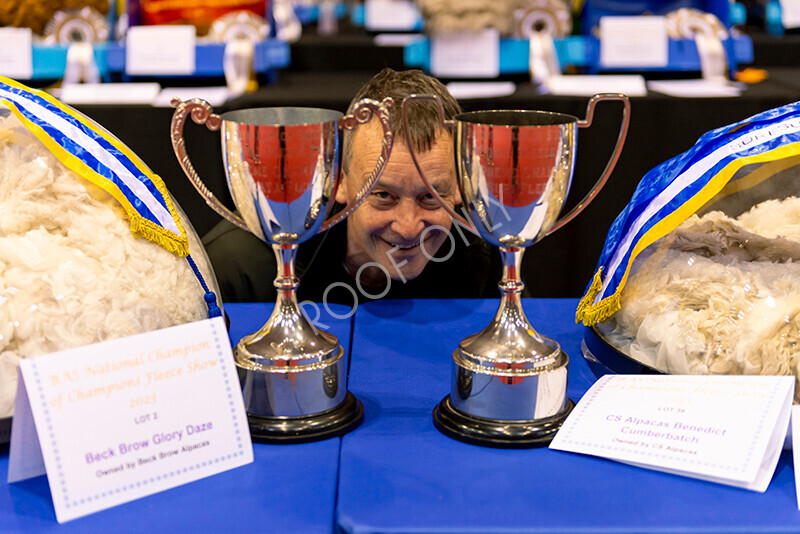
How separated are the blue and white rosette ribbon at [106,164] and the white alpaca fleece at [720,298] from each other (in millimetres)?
490

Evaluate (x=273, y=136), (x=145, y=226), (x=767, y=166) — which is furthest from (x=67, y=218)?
(x=767, y=166)

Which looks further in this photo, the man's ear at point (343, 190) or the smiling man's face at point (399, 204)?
the man's ear at point (343, 190)

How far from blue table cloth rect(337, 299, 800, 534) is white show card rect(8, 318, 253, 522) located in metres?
0.13

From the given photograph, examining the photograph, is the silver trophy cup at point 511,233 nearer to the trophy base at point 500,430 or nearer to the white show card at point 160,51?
the trophy base at point 500,430

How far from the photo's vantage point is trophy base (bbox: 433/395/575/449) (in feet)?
2.58

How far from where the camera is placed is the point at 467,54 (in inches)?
91.2

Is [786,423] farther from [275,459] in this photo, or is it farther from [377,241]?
[377,241]

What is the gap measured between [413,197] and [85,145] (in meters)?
0.57

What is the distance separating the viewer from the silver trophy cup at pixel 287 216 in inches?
29.5

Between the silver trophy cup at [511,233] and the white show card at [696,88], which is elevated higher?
the white show card at [696,88]

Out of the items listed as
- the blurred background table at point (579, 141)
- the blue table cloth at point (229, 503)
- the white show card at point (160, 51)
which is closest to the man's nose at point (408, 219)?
the blue table cloth at point (229, 503)

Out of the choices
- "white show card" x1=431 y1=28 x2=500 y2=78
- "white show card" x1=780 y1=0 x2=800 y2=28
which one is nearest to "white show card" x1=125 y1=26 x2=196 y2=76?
"white show card" x1=431 y1=28 x2=500 y2=78

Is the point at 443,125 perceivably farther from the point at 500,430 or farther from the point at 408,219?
the point at 408,219

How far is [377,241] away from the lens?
1422 mm
